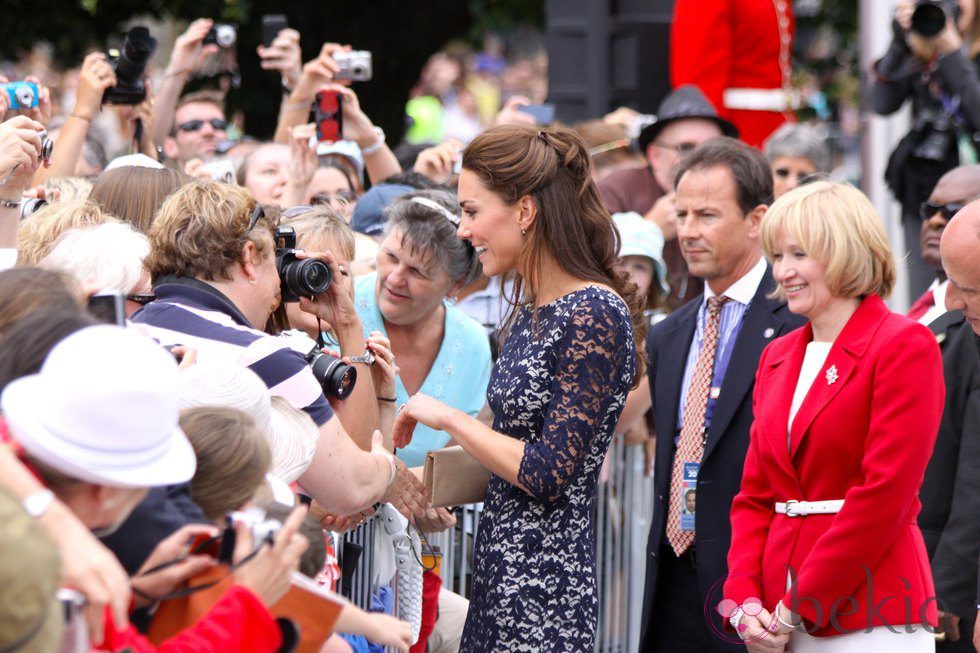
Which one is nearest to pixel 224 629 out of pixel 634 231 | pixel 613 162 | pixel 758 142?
pixel 634 231

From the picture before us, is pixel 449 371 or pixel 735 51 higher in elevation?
Answer: pixel 735 51

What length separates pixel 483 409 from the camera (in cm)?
468

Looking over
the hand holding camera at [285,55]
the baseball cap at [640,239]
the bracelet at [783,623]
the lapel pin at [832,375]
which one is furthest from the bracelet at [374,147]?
the bracelet at [783,623]

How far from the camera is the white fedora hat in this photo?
2152mm

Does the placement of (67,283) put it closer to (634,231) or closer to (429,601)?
(429,601)

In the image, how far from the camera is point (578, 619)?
3598mm

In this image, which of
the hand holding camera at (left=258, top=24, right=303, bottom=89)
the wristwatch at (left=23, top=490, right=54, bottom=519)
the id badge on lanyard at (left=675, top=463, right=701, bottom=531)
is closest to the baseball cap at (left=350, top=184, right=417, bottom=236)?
the hand holding camera at (left=258, top=24, right=303, bottom=89)

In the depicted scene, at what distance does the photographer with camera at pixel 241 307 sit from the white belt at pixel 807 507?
1051mm

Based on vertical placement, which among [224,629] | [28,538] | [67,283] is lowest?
[224,629]

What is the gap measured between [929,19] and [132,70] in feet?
12.3

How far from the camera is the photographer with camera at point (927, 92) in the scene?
6.44m

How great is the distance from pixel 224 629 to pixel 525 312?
5.51 ft

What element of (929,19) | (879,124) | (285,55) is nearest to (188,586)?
(285,55)

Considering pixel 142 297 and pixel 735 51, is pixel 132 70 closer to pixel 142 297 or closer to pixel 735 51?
pixel 142 297
